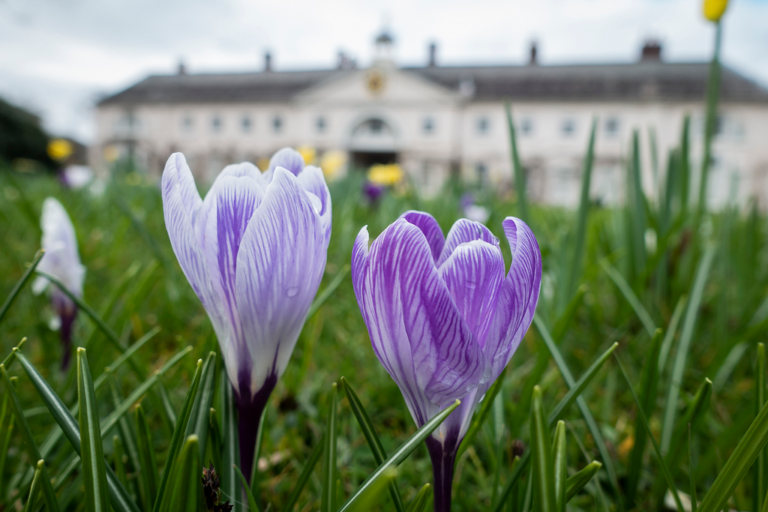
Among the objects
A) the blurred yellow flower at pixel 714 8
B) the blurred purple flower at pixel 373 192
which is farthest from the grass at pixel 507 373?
the blurred purple flower at pixel 373 192

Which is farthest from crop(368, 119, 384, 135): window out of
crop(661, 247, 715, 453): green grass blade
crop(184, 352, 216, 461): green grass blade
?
crop(184, 352, 216, 461): green grass blade

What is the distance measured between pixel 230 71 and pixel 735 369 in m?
26.4

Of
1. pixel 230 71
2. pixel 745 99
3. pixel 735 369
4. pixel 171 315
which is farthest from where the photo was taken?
pixel 230 71

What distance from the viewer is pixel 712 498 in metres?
0.28

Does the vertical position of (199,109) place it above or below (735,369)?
above

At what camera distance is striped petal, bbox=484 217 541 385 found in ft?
0.86

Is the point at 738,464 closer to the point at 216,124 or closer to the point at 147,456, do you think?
the point at 147,456

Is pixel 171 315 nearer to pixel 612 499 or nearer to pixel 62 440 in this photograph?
pixel 62 440

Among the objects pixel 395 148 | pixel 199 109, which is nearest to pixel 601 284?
pixel 395 148

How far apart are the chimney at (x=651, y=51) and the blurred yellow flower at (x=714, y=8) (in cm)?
2384

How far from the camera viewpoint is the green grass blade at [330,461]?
0.29 meters

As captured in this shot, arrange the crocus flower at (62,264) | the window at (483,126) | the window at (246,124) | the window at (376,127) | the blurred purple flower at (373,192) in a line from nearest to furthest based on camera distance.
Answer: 1. the crocus flower at (62,264)
2. the blurred purple flower at (373,192)
3. the window at (483,126)
4. the window at (376,127)
5. the window at (246,124)

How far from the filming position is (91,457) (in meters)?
0.26

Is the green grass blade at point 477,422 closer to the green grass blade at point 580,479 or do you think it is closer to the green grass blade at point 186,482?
the green grass blade at point 580,479
